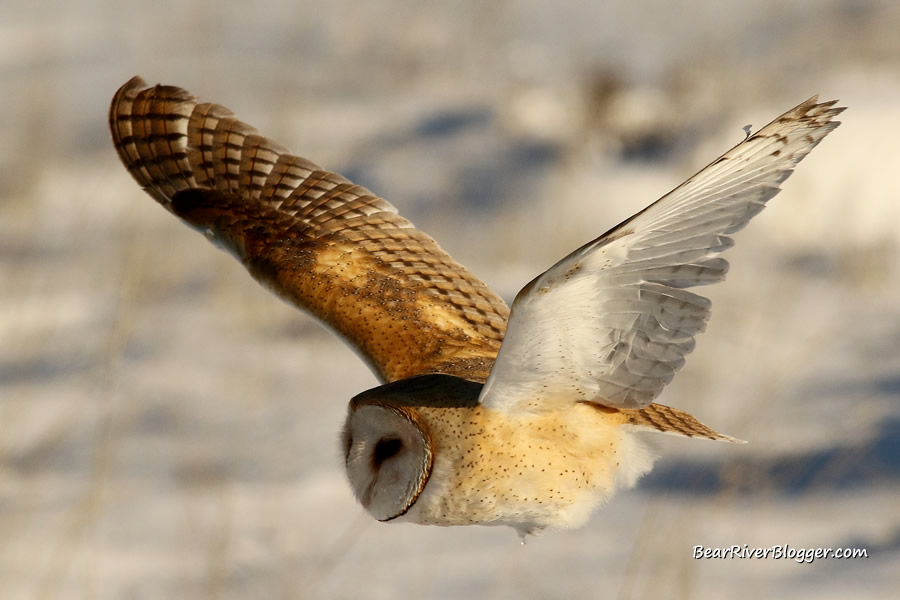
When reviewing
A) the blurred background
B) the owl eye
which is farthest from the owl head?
the blurred background

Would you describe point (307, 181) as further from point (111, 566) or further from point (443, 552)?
point (111, 566)

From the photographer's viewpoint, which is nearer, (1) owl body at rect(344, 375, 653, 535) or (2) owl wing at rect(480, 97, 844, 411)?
(2) owl wing at rect(480, 97, 844, 411)

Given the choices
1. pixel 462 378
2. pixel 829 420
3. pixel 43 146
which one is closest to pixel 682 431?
pixel 462 378

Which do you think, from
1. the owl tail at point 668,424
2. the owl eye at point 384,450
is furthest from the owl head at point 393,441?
the owl tail at point 668,424

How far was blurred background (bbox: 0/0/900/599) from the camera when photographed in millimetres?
4477

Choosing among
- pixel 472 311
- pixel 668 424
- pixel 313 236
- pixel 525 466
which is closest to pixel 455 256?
pixel 313 236

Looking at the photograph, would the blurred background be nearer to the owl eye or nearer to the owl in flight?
the owl eye

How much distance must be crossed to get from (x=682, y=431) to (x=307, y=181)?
Result: 67.3 inches

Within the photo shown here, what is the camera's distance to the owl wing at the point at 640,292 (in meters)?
2.29

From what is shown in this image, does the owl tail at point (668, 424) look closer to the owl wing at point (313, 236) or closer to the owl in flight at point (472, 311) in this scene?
the owl in flight at point (472, 311)

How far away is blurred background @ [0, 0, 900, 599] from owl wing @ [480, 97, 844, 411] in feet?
1.93

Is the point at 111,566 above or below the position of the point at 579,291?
below

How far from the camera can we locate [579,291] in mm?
2436

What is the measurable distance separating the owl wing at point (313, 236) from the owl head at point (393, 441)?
0.49 m
